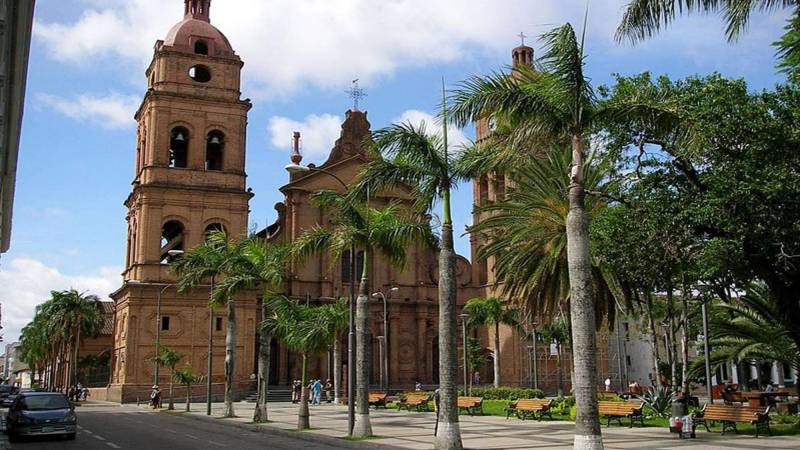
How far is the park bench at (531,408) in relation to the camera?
29.0 meters

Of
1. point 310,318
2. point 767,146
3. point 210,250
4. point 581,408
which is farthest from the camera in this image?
point 210,250

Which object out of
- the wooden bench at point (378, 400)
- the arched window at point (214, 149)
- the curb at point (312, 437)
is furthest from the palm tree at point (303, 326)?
the arched window at point (214, 149)

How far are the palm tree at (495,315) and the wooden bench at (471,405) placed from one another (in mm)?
12523

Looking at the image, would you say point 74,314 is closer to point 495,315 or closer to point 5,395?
A: point 5,395

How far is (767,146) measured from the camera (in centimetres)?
1700

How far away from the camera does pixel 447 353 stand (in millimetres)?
18281

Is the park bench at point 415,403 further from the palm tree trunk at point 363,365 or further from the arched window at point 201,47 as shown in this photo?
the arched window at point 201,47

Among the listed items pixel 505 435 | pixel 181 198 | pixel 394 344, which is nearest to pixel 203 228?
pixel 181 198

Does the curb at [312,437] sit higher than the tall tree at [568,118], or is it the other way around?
the tall tree at [568,118]

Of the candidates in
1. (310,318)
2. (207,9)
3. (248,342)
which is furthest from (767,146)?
(207,9)

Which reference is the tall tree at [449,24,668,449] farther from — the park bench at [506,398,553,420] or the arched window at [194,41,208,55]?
the arched window at [194,41,208,55]

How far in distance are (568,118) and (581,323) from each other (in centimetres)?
428

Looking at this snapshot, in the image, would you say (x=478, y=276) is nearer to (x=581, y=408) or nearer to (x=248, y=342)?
(x=248, y=342)

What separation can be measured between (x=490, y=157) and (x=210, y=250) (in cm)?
1764
